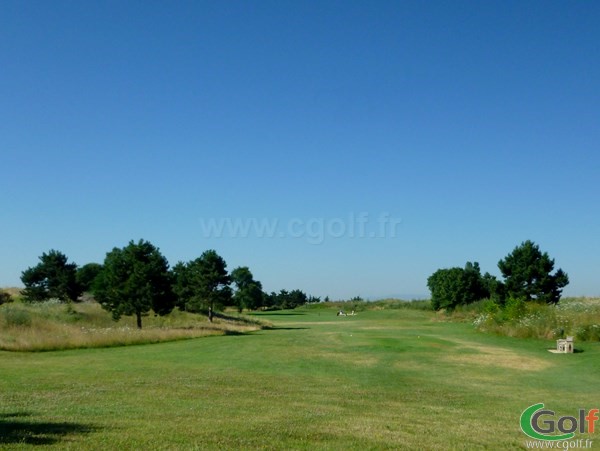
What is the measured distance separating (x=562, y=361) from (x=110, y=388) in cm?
1974

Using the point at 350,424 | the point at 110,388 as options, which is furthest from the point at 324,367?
the point at 350,424

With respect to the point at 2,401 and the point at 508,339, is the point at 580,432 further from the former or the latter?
the point at 508,339

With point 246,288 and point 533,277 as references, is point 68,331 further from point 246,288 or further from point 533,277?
point 246,288

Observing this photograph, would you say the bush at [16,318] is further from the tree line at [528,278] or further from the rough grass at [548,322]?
the tree line at [528,278]

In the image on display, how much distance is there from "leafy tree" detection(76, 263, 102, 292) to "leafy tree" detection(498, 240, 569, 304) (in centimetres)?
5260

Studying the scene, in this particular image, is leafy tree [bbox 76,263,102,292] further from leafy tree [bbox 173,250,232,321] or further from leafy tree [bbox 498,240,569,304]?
leafy tree [bbox 498,240,569,304]

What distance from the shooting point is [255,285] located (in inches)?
5576

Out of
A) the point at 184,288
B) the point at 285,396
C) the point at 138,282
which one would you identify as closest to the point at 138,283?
the point at 138,282

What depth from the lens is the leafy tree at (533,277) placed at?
56.5 meters

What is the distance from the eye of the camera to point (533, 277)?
57.0 meters

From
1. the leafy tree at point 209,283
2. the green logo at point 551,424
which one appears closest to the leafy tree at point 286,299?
the leafy tree at point 209,283

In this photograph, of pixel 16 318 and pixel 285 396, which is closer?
pixel 285 396

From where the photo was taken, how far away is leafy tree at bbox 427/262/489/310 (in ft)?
289

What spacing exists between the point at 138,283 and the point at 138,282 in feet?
0.25
